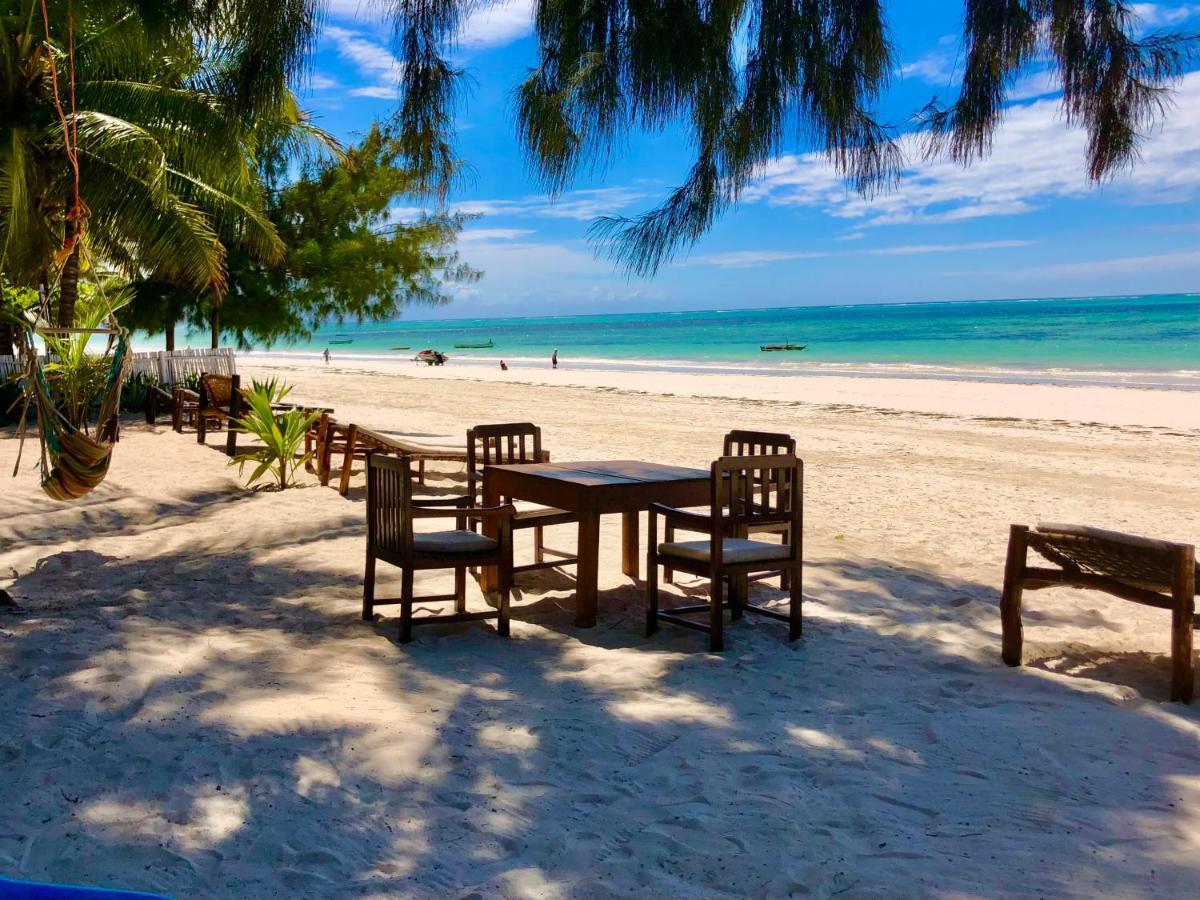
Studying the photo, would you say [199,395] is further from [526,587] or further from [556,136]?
[556,136]

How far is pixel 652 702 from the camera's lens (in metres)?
4.10

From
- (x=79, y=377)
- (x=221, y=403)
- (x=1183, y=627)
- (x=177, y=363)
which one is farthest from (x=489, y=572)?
(x=177, y=363)

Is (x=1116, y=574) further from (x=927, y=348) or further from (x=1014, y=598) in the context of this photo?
(x=927, y=348)

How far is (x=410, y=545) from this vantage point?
4789 mm

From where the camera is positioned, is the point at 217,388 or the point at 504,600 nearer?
the point at 504,600

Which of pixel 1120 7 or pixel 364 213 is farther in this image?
pixel 364 213

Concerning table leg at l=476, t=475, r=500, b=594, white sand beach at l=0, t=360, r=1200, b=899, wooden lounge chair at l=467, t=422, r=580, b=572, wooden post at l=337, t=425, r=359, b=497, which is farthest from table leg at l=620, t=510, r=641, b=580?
Answer: wooden post at l=337, t=425, r=359, b=497

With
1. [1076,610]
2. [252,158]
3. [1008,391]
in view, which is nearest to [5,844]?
[1076,610]

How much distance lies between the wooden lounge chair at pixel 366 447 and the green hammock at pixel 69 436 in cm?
281

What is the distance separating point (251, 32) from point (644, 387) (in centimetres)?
2210

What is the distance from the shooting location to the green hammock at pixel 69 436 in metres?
5.37

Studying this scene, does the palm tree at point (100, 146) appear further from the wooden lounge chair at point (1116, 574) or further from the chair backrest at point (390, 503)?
the wooden lounge chair at point (1116, 574)

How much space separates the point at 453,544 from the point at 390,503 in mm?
350

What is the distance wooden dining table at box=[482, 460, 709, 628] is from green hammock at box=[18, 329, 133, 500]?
7.10 feet
